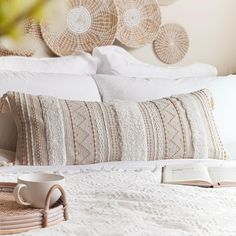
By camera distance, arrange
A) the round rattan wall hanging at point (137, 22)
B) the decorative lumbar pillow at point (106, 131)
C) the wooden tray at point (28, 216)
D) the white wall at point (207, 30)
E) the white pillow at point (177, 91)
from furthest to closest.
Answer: the white wall at point (207, 30)
the round rattan wall hanging at point (137, 22)
the white pillow at point (177, 91)
the decorative lumbar pillow at point (106, 131)
the wooden tray at point (28, 216)

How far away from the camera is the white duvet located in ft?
3.02

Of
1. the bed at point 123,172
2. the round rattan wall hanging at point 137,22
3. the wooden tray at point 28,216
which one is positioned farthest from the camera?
the round rattan wall hanging at point 137,22

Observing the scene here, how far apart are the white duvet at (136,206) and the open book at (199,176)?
0.04 metres

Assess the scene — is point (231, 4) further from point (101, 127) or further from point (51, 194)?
point (51, 194)

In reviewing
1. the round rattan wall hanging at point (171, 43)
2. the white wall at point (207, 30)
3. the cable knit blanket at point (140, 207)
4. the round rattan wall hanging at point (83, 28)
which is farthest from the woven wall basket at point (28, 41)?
the cable knit blanket at point (140, 207)

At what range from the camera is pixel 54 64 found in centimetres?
219

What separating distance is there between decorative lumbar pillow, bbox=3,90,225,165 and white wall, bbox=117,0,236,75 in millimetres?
924

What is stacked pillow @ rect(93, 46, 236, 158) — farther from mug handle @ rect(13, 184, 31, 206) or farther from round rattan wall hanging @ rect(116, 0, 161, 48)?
mug handle @ rect(13, 184, 31, 206)

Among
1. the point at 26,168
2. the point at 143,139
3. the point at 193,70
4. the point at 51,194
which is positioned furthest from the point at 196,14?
the point at 51,194

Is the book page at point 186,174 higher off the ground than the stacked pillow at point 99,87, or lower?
lower

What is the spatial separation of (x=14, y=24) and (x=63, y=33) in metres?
2.29

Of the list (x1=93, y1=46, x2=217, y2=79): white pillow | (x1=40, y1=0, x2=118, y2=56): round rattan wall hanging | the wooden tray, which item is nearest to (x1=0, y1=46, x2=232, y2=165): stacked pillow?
(x1=93, y1=46, x2=217, y2=79): white pillow

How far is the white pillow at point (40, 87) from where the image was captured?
1.77m

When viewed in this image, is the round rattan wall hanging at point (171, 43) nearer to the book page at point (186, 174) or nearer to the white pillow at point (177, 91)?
the white pillow at point (177, 91)
